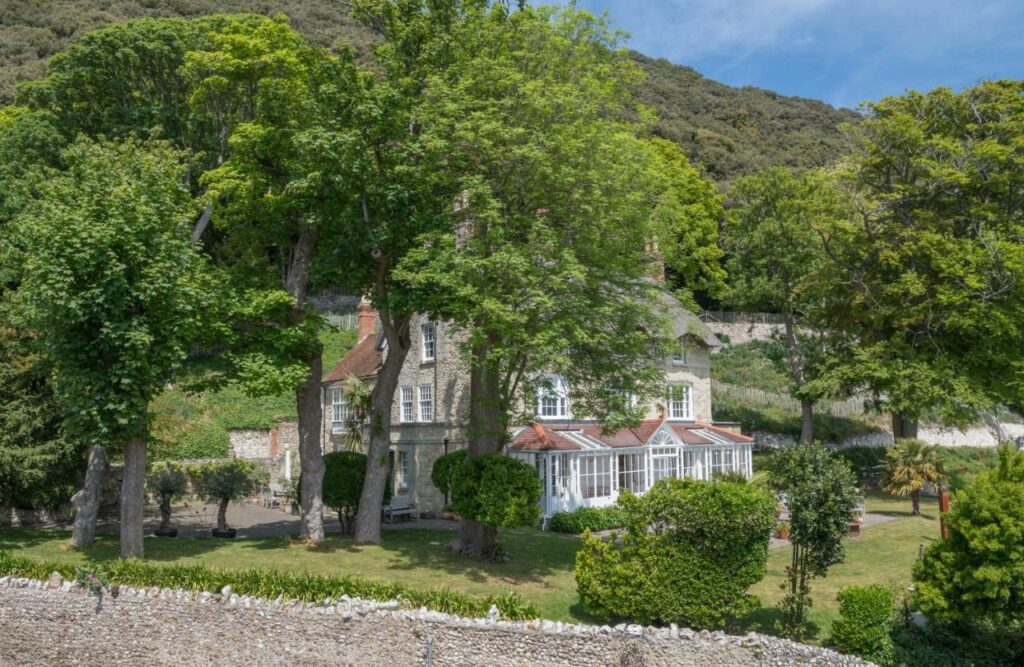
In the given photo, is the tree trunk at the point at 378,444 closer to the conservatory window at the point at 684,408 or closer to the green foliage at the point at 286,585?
the green foliage at the point at 286,585

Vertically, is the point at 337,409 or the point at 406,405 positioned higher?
the point at 406,405

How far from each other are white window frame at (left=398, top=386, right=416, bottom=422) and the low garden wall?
51.9ft

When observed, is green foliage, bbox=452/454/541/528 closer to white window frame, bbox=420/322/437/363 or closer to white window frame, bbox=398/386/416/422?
white window frame, bbox=420/322/437/363

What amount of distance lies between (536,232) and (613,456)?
12.8 metres

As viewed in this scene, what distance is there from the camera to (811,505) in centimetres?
1381

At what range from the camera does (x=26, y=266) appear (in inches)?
663

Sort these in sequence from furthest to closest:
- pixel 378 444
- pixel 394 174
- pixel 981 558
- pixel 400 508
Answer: pixel 400 508 → pixel 378 444 → pixel 394 174 → pixel 981 558

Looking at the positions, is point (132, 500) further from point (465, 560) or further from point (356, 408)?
point (356, 408)

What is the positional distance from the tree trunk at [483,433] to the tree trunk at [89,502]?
31.6ft

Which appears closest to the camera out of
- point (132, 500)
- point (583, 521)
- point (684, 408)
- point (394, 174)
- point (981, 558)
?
point (981, 558)

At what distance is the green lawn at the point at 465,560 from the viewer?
53.9 feet

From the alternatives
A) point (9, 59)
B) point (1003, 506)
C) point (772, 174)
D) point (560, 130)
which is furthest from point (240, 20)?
point (9, 59)

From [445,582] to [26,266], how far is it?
11600 mm

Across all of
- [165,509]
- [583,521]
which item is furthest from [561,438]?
[165,509]
